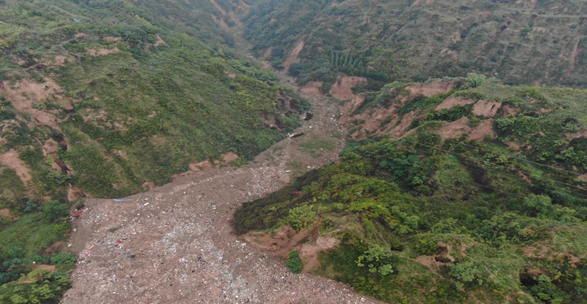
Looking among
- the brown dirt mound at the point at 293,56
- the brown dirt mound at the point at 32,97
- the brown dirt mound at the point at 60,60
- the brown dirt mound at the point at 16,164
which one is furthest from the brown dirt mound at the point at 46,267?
the brown dirt mound at the point at 293,56

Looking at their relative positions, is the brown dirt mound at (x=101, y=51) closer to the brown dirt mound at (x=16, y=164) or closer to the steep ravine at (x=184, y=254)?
the brown dirt mound at (x=16, y=164)

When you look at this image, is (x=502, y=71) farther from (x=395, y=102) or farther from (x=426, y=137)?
(x=426, y=137)

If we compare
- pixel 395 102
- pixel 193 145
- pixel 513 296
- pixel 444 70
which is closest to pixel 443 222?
pixel 513 296

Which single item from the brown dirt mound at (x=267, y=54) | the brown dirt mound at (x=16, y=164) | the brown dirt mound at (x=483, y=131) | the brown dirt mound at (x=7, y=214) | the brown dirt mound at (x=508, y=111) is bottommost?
the brown dirt mound at (x=7, y=214)

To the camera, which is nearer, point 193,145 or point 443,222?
point 443,222

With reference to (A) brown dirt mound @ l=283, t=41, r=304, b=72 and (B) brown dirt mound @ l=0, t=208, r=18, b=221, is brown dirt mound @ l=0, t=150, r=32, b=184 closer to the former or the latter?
(B) brown dirt mound @ l=0, t=208, r=18, b=221

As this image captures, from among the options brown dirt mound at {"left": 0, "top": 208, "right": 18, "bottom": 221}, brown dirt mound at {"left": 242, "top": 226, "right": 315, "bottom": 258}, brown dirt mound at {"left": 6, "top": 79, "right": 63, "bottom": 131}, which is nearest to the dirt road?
brown dirt mound at {"left": 242, "top": 226, "right": 315, "bottom": 258}
